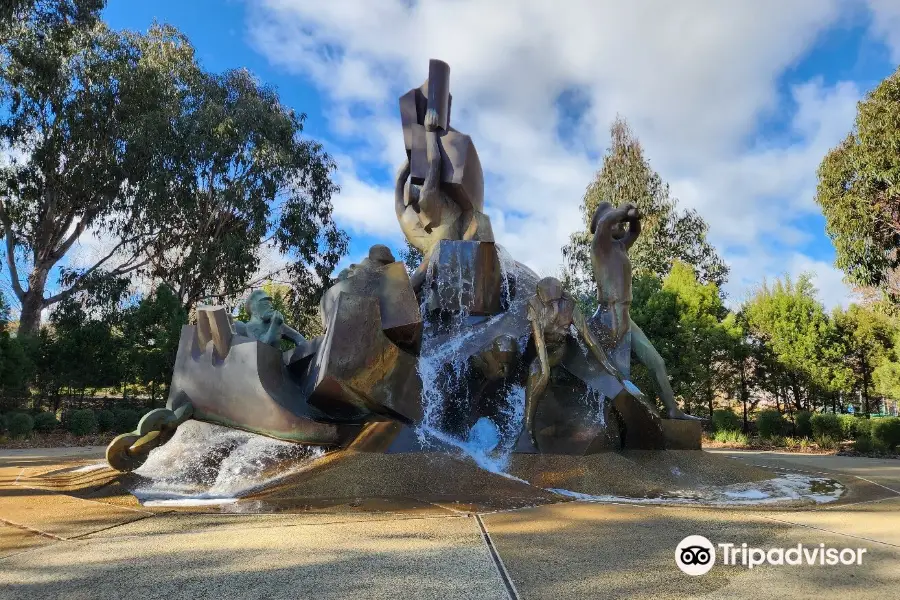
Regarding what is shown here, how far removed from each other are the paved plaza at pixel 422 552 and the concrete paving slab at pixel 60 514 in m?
0.01

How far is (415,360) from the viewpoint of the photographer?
5930 mm

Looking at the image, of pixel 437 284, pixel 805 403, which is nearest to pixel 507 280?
pixel 437 284

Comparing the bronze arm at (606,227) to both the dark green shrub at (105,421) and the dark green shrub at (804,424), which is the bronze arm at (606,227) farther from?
the dark green shrub at (105,421)

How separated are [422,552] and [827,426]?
15.4 m

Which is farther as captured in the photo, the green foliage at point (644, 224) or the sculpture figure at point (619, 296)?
the green foliage at point (644, 224)

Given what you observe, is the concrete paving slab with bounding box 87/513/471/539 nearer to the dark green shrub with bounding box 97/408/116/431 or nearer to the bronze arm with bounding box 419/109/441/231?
the bronze arm with bounding box 419/109/441/231

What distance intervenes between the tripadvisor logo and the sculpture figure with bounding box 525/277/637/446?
3095mm

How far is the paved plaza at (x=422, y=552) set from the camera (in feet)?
7.83

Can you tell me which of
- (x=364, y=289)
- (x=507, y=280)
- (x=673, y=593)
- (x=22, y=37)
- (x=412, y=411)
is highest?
(x=22, y=37)

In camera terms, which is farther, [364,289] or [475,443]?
[475,443]

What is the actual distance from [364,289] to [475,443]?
195 centimetres

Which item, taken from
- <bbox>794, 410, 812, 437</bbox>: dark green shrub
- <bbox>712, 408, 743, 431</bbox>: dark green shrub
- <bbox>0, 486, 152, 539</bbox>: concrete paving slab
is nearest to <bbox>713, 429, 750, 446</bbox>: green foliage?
<bbox>712, 408, 743, 431</bbox>: dark green shrub

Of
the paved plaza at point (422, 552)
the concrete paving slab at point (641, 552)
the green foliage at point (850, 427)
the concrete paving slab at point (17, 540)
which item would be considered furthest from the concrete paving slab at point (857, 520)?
the green foliage at point (850, 427)

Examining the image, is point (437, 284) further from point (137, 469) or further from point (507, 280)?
point (137, 469)
